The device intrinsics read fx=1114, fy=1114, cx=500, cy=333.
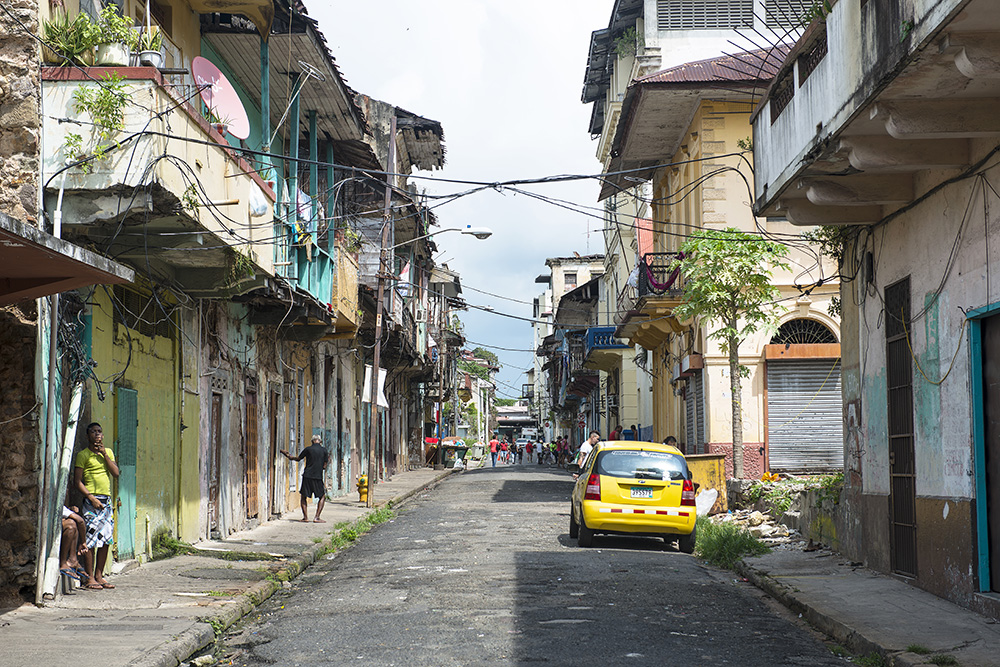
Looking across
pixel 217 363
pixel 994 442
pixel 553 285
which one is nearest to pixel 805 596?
pixel 994 442

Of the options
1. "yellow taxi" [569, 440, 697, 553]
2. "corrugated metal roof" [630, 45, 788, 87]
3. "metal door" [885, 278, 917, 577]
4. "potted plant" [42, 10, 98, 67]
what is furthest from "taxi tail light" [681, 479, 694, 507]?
"corrugated metal roof" [630, 45, 788, 87]

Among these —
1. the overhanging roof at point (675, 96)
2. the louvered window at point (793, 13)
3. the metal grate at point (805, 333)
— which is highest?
the overhanging roof at point (675, 96)

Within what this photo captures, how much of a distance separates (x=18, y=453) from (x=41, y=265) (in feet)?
8.69

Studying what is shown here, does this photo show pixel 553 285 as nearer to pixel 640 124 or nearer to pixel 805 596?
pixel 640 124

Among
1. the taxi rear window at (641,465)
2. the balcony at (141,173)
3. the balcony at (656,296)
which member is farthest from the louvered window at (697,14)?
the balcony at (141,173)

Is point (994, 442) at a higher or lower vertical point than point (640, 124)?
lower

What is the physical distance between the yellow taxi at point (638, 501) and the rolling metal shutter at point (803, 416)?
362 inches

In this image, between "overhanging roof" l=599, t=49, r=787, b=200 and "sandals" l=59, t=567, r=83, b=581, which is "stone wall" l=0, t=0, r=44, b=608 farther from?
"overhanging roof" l=599, t=49, r=787, b=200

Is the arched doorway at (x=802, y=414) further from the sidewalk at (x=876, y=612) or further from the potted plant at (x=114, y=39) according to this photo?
the potted plant at (x=114, y=39)

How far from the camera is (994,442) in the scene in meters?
9.62

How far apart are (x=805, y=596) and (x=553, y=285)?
8832 cm

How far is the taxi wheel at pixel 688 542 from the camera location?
52.9 feet

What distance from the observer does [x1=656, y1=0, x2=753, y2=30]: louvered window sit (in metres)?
33.6

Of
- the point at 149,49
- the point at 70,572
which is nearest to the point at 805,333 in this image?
the point at 149,49
